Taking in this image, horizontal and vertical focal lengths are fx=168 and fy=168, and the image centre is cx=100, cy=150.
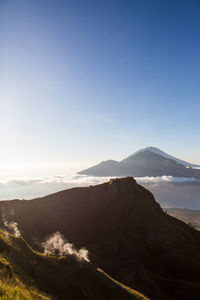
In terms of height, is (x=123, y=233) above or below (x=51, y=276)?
below

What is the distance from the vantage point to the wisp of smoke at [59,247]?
66625mm

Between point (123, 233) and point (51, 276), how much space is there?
68.2 metres

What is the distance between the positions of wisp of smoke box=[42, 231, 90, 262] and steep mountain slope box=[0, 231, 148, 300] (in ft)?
94.4

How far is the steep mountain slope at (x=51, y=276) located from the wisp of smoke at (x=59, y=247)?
28.8 m

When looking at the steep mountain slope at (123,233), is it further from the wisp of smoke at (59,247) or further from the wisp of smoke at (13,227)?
the wisp of smoke at (59,247)

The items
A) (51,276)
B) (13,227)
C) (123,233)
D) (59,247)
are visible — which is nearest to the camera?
(51,276)

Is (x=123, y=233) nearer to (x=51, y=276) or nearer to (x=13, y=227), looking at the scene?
(x=13, y=227)

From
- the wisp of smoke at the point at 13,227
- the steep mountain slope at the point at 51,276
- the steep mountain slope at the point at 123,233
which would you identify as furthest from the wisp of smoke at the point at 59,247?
the steep mountain slope at the point at 51,276

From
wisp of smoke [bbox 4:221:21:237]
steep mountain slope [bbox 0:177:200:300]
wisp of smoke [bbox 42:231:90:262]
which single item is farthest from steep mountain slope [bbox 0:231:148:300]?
wisp of smoke [bbox 4:221:21:237]

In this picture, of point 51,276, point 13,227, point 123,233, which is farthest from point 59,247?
point 51,276

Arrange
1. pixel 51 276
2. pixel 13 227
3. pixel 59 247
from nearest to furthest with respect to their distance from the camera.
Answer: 1. pixel 51 276
2. pixel 59 247
3. pixel 13 227

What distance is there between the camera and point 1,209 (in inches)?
3666

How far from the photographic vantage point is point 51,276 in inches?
1145

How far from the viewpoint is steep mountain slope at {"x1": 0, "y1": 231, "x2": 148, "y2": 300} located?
21.6m
